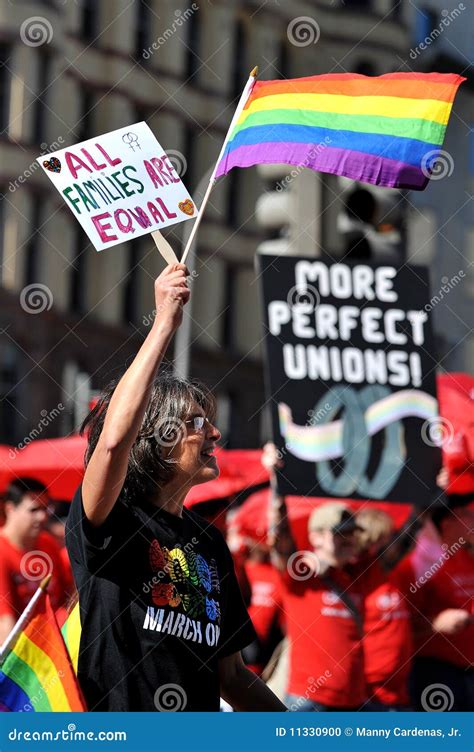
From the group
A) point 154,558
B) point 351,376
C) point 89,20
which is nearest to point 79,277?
point 89,20

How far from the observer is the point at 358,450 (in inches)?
275

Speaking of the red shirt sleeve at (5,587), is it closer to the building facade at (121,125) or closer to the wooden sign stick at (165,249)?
the wooden sign stick at (165,249)

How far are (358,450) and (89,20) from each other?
75.6 ft

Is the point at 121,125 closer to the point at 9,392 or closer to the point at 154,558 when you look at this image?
the point at 9,392

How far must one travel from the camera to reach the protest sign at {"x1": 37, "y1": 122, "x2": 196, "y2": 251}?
350 cm

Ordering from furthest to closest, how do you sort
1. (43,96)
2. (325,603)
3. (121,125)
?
(121,125), (43,96), (325,603)

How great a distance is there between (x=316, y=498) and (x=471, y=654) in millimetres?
1001

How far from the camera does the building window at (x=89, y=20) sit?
28250 mm

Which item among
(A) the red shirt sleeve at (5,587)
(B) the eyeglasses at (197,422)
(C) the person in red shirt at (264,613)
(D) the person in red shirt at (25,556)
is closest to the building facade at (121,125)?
(C) the person in red shirt at (264,613)

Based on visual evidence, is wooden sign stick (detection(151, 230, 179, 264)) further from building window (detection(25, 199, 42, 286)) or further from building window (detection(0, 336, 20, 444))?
building window (detection(25, 199, 42, 286))

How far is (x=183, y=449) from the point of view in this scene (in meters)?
3.32

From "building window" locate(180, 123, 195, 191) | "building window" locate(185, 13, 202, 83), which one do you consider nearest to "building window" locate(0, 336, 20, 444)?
"building window" locate(180, 123, 195, 191)
